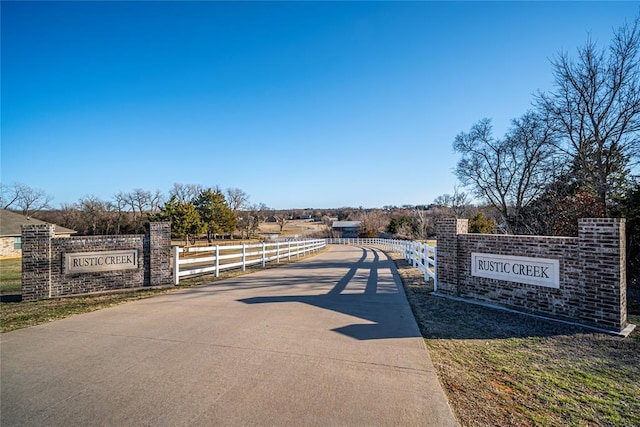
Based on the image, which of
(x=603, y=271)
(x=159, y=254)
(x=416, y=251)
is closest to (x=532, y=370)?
(x=603, y=271)

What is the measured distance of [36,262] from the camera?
762cm

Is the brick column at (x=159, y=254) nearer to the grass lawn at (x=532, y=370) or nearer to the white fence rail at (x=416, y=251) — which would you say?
the grass lawn at (x=532, y=370)

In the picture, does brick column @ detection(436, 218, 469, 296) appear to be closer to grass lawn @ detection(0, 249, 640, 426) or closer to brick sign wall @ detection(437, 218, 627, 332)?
brick sign wall @ detection(437, 218, 627, 332)

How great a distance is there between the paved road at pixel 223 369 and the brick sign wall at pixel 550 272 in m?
2.20

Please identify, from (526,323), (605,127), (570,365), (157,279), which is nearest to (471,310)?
(526,323)

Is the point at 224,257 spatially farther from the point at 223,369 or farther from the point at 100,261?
the point at 223,369

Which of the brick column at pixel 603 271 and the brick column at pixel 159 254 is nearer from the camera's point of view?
the brick column at pixel 603 271

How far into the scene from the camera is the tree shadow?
5.09 meters

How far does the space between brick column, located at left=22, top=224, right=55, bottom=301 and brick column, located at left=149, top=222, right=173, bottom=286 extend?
2.22 m

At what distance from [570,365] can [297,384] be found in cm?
342

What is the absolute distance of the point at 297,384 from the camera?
3.31 m

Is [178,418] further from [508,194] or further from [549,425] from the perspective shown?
[508,194]

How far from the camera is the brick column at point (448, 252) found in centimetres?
781

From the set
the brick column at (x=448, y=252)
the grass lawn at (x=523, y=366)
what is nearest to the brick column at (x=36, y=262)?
the grass lawn at (x=523, y=366)
